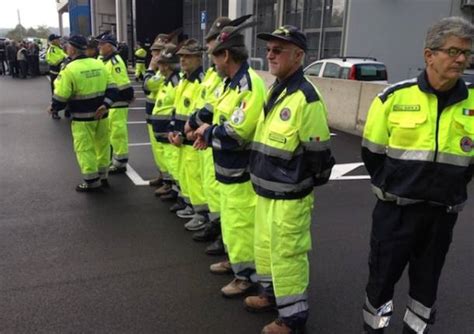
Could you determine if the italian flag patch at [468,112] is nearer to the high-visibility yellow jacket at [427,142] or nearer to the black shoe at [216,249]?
the high-visibility yellow jacket at [427,142]

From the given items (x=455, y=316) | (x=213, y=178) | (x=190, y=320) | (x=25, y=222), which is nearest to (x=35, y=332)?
(x=190, y=320)

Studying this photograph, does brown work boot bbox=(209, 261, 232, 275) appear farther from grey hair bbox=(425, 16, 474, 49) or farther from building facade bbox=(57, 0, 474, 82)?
building facade bbox=(57, 0, 474, 82)

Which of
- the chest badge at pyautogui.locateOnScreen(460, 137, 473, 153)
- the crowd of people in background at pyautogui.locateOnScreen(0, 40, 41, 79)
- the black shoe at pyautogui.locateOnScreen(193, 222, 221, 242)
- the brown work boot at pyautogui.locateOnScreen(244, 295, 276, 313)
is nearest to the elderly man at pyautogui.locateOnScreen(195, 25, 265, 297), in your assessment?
the brown work boot at pyautogui.locateOnScreen(244, 295, 276, 313)

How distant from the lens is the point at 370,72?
38.1 feet

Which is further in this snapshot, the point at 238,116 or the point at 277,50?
the point at 238,116

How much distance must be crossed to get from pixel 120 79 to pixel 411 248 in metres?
5.25

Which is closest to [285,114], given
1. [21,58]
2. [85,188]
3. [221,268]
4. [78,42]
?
[221,268]

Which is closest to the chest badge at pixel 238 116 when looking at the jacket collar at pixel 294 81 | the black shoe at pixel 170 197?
the jacket collar at pixel 294 81

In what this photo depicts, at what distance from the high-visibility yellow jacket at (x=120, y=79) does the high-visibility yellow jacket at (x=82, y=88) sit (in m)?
0.53

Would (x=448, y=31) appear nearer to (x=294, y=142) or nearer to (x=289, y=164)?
(x=294, y=142)

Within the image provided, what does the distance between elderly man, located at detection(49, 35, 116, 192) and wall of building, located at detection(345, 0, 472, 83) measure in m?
12.5

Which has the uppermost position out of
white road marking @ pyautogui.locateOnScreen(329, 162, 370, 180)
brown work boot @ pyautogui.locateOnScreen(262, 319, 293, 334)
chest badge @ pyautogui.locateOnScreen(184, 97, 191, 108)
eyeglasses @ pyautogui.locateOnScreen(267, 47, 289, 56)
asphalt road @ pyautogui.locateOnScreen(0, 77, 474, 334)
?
eyeglasses @ pyautogui.locateOnScreen(267, 47, 289, 56)

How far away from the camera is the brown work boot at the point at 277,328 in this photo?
3.03 m

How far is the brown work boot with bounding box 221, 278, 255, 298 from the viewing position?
3.64 m
